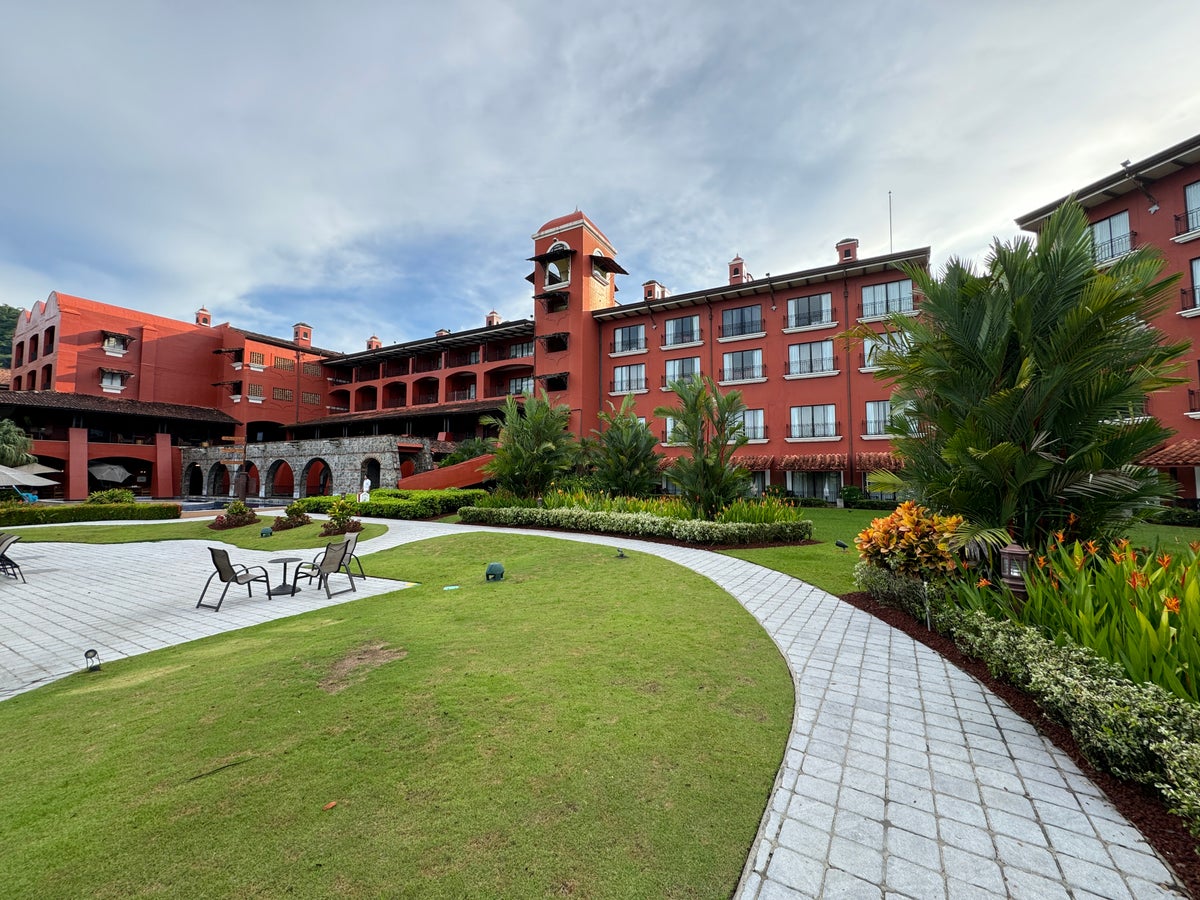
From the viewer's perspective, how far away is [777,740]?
12.1 feet

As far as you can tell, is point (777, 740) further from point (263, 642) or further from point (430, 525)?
point (430, 525)

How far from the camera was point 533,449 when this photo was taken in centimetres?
1930

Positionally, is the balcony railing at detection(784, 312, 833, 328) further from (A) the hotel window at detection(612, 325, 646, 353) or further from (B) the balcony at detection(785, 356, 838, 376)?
(A) the hotel window at detection(612, 325, 646, 353)

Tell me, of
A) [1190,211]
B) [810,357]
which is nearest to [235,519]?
[810,357]

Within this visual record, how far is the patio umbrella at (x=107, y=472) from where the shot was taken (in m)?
33.3

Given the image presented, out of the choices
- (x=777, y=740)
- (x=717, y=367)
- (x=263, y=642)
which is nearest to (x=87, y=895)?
(x=777, y=740)

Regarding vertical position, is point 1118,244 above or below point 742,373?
above

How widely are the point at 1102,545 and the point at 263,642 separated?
10.2 meters

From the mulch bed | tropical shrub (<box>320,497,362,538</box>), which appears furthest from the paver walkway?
tropical shrub (<box>320,497,362,538</box>)

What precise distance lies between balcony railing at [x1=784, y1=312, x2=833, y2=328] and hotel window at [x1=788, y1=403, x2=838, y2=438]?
4.43m

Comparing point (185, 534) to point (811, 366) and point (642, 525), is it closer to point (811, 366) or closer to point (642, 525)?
point (642, 525)

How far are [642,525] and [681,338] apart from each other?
1845cm

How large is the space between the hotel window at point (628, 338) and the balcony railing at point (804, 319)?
339 inches

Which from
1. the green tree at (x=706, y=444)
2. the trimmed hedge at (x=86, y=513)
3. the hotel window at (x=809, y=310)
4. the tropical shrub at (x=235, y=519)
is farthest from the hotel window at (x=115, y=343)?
the hotel window at (x=809, y=310)
